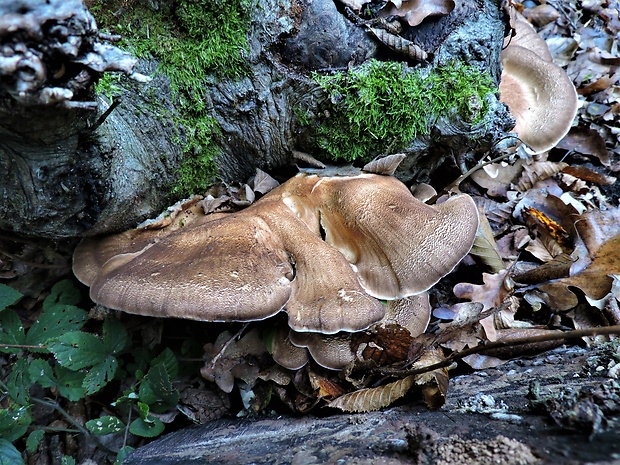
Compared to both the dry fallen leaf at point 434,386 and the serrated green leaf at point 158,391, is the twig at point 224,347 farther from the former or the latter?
the dry fallen leaf at point 434,386

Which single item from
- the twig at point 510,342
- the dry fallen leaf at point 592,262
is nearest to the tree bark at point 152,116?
the dry fallen leaf at point 592,262

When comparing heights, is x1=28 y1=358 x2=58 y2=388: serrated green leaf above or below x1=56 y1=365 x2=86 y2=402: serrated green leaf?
above

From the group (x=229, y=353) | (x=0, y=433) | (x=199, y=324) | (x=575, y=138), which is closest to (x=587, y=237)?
(x=575, y=138)

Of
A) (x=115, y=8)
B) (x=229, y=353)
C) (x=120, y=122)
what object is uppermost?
(x=115, y=8)

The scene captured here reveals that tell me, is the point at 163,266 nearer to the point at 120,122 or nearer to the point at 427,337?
the point at 120,122

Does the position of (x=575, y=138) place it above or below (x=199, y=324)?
above

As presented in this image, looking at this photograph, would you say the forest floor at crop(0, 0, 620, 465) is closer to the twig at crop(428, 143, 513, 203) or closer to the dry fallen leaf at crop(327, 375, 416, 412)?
the dry fallen leaf at crop(327, 375, 416, 412)

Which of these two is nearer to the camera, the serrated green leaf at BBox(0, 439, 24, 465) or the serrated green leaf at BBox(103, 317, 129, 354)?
the serrated green leaf at BBox(0, 439, 24, 465)

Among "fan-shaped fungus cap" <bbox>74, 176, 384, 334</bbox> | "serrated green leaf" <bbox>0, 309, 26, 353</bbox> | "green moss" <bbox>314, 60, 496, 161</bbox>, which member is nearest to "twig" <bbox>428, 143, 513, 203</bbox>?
"green moss" <bbox>314, 60, 496, 161</bbox>
